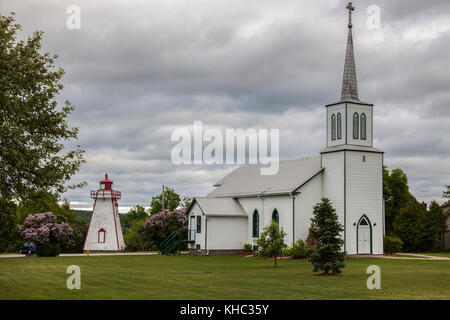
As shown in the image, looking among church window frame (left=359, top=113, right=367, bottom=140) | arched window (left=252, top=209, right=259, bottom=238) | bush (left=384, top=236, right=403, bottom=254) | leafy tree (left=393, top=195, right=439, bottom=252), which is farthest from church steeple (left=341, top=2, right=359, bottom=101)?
leafy tree (left=393, top=195, right=439, bottom=252)

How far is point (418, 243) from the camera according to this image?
176 ft

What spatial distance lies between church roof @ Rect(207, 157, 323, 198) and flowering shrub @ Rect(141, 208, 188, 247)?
3.62 meters

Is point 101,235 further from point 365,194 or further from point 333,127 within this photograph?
point 365,194

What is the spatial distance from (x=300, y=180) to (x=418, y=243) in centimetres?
1626

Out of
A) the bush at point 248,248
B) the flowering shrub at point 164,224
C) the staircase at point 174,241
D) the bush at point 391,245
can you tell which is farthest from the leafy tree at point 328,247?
the flowering shrub at point 164,224

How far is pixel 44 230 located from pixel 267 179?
2090 cm

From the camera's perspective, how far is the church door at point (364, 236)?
42500 millimetres

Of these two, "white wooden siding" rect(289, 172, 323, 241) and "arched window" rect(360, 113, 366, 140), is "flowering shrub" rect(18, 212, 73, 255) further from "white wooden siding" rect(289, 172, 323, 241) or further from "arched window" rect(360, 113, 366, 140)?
"arched window" rect(360, 113, 366, 140)

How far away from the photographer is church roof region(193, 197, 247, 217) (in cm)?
4891

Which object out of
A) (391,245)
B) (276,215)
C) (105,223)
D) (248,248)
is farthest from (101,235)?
(391,245)
